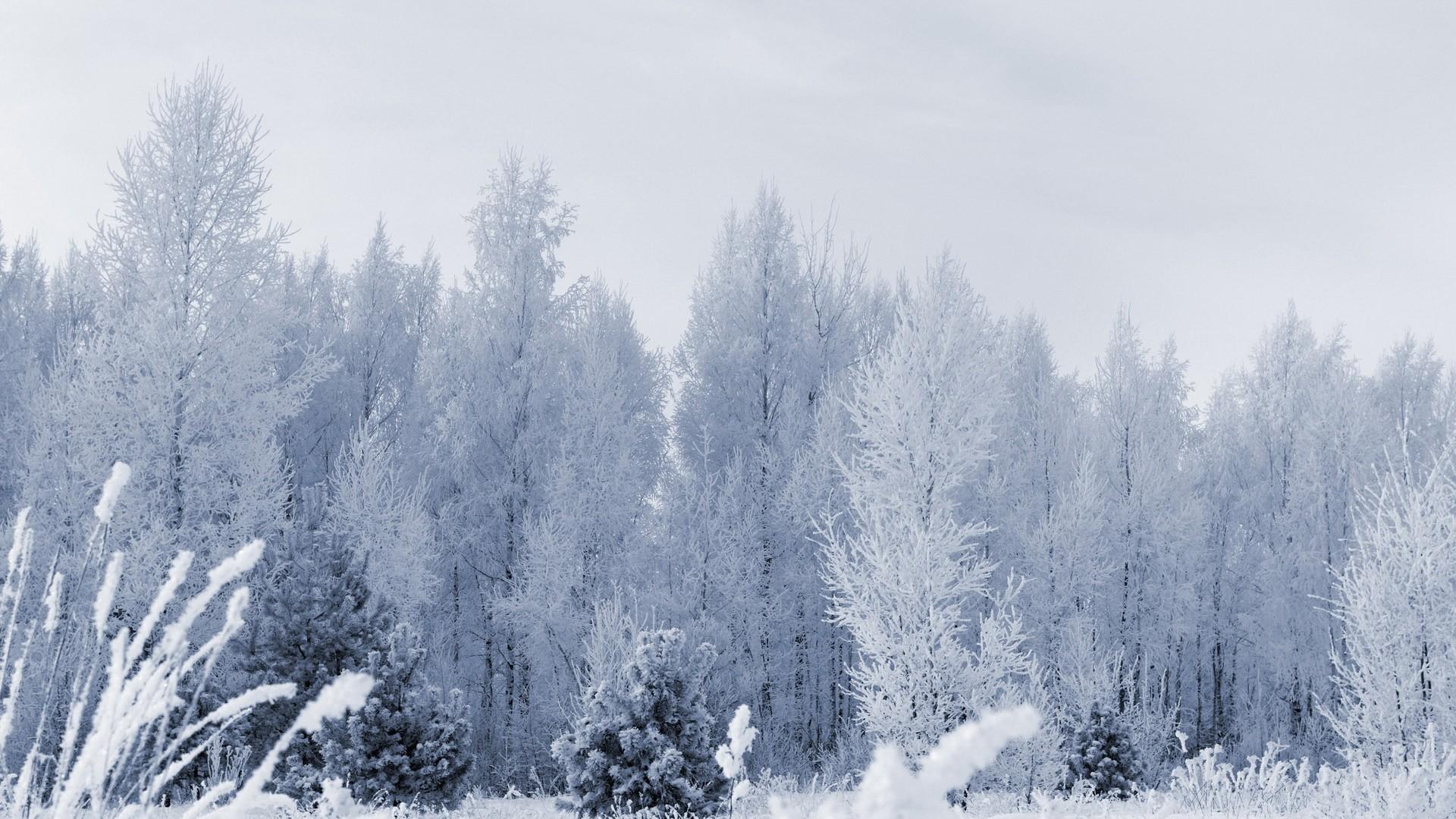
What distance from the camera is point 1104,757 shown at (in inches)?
567

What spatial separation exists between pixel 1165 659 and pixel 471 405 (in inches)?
667

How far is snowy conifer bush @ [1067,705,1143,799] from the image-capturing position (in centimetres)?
1427

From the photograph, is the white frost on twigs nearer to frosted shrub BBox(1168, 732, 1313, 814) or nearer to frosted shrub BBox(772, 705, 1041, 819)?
frosted shrub BBox(772, 705, 1041, 819)

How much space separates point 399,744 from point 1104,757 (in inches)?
383

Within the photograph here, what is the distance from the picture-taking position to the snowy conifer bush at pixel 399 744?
10477 millimetres

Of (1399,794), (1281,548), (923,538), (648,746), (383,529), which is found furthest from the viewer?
(1281,548)

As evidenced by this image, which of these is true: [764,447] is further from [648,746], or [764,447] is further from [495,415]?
[648,746]

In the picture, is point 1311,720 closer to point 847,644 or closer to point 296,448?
point 847,644

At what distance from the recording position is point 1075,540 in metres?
19.5

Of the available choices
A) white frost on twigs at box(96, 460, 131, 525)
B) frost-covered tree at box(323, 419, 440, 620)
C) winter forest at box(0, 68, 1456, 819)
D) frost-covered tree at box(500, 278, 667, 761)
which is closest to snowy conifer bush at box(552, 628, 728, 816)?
winter forest at box(0, 68, 1456, 819)

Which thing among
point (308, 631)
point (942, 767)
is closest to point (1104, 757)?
point (308, 631)

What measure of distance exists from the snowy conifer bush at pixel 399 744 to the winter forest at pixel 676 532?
0.06m

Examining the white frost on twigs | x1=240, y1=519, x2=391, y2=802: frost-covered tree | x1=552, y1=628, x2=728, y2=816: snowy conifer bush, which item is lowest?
x1=552, y1=628, x2=728, y2=816: snowy conifer bush

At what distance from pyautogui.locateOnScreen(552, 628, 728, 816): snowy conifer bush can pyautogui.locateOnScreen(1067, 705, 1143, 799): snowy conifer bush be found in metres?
6.19
